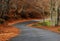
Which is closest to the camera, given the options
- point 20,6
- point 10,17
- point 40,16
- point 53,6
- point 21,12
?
point 53,6

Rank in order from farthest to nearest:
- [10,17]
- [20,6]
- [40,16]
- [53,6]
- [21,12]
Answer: [40,16] < [21,12] < [20,6] < [10,17] < [53,6]

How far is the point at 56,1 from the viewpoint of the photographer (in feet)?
121

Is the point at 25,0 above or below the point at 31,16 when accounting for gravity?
above

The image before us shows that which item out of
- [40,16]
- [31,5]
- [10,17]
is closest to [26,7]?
[31,5]

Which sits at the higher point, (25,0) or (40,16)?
(25,0)

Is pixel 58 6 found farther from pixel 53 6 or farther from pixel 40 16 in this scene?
pixel 40 16

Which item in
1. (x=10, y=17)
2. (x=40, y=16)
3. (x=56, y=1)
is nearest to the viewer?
(x=56, y=1)

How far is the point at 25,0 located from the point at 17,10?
4870 mm

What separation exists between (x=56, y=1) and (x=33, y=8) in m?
38.1

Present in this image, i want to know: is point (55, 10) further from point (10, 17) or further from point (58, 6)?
point (10, 17)

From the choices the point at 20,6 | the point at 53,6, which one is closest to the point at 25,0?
the point at 20,6

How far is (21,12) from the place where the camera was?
233 feet

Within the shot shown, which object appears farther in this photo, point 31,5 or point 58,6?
point 31,5

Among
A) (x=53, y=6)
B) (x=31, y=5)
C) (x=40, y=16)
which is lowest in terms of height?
(x=40, y=16)
